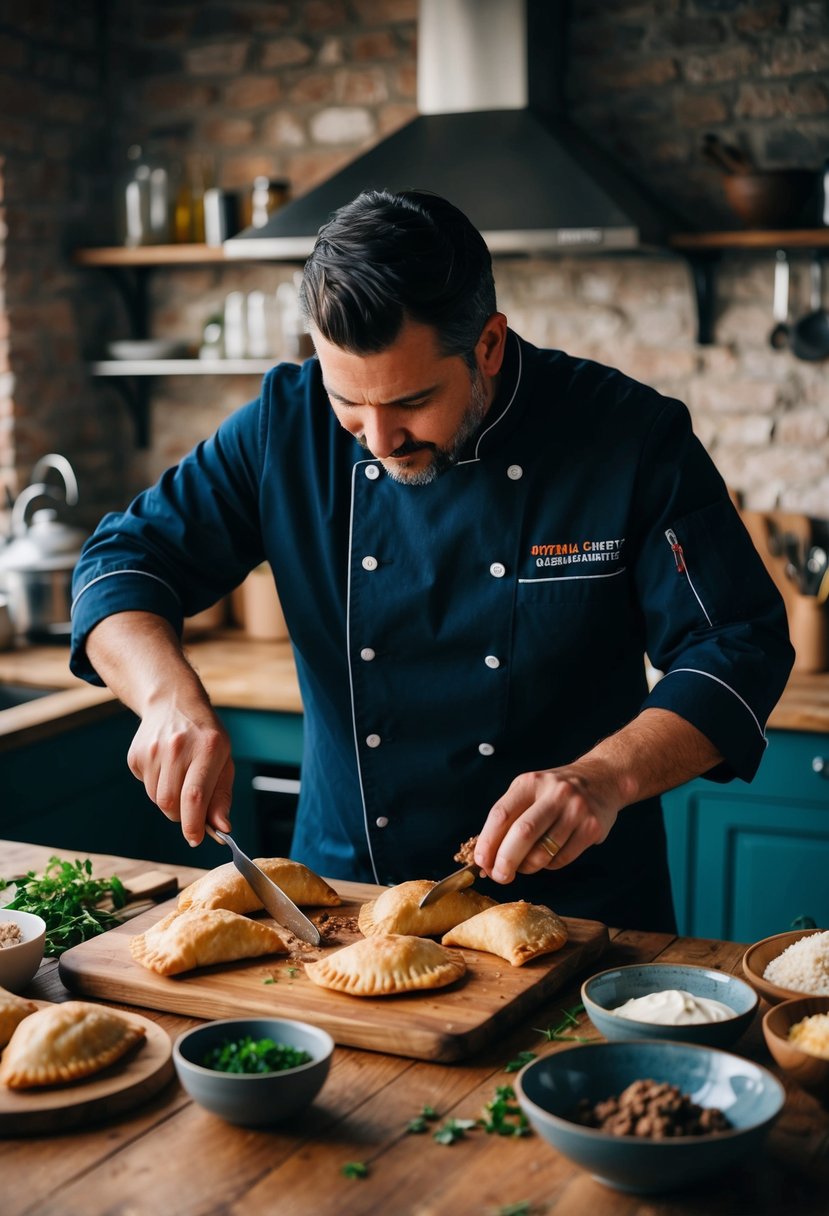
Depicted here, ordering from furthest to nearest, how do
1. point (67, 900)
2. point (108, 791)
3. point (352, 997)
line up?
point (108, 791)
point (67, 900)
point (352, 997)

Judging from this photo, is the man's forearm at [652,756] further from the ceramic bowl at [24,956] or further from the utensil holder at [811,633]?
the utensil holder at [811,633]

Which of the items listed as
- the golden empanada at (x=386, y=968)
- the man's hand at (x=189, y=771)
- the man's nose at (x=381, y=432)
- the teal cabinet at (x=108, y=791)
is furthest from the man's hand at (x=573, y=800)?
the teal cabinet at (x=108, y=791)

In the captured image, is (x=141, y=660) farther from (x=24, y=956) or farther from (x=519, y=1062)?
(x=519, y=1062)

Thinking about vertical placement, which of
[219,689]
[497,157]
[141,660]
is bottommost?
[219,689]

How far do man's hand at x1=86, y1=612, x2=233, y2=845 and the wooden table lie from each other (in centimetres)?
42

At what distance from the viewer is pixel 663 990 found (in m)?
1.38

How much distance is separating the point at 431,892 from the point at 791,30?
2.75m

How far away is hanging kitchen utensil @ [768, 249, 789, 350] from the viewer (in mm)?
3510

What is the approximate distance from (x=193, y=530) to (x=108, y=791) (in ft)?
4.51

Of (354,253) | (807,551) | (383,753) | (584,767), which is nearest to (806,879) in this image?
(807,551)

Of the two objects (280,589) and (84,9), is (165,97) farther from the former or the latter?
(280,589)

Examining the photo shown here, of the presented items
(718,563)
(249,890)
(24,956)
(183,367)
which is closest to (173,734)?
(249,890)

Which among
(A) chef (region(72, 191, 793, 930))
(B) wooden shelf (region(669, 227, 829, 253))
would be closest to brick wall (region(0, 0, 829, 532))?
(B) wooden shelf (region(669, 227, 829, 253))

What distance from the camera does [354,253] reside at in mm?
1640
